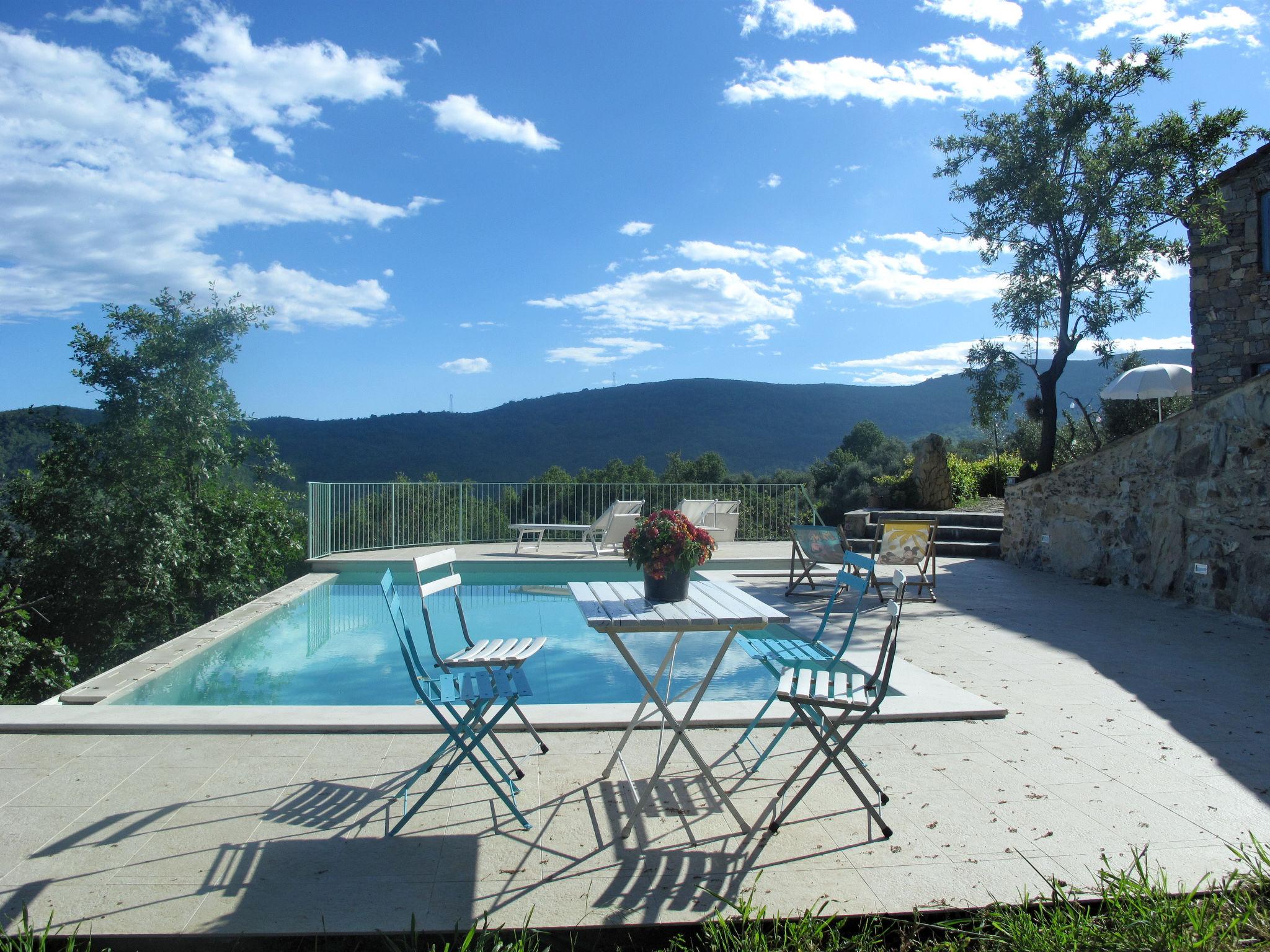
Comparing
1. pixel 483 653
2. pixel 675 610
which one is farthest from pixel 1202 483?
pixel 483 653

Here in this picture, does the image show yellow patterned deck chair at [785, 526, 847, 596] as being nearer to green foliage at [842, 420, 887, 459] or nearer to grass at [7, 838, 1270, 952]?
grass at [7, 838, 1270, 952]

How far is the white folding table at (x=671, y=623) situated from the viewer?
2346mm

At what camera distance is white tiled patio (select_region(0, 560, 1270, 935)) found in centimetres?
192

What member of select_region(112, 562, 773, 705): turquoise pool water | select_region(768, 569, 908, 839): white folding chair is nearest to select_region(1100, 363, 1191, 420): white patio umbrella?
select_region(112, 562, 773, 705): turquoise pool water

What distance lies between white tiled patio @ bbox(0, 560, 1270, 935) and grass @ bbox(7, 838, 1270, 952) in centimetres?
4

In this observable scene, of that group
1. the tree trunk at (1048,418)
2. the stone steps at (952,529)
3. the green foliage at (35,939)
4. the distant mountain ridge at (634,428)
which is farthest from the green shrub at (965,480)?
the distant mountain ridge at (634,428)

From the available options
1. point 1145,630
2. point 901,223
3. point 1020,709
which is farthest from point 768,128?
point 1020,709

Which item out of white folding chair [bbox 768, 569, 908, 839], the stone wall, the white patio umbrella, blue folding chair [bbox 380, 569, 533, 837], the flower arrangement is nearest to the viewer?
white folding chair [bbox 768, 569, 908, 839]

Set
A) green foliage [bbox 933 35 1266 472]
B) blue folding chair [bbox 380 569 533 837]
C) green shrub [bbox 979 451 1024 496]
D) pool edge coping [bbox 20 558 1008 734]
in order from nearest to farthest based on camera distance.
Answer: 1. blue folding chair [bbox 380 569 533 837]
2. pool edge coping [bbox 20 558 1008 734]
3. green foliage [bbox 933 35 1266 472]
4. green shrub [bbox 979 451 1024 496]

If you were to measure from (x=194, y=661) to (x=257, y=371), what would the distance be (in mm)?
7869

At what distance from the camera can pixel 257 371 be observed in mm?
11852

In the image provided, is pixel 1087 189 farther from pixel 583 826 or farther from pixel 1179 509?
pixel 583 826

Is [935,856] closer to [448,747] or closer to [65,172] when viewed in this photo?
[448,747]

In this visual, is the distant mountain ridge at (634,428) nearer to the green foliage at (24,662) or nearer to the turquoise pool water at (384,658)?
the green foliage at (24,662)
